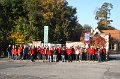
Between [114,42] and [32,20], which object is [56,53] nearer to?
[32,20]

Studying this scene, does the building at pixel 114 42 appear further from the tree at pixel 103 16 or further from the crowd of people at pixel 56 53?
the crowd of people at pixel 56 53

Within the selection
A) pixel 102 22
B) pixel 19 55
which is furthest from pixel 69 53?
pixel 102 22

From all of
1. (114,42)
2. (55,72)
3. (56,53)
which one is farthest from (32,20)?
(114,42)

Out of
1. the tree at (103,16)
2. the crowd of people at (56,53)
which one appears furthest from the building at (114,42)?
the crowd of people at (56,53)

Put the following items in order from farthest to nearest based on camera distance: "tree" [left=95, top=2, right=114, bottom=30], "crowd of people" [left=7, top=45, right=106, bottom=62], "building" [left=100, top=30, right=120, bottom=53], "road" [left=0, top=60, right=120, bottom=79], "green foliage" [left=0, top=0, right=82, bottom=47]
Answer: "tree" [left=95, top=2, right=114, bottom=30]
"building" [left=100, top=30, right=120, bottom=53]
"green foliage" [left=0, top=0, right=82, bottom=47]
"crowd of people" [left=7, top=45, right=106, bottom=62]
"road" [left=0, top=60, right=120, bottom=79]

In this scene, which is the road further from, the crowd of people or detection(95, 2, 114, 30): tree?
detection(95, 2, 114, 30): tree

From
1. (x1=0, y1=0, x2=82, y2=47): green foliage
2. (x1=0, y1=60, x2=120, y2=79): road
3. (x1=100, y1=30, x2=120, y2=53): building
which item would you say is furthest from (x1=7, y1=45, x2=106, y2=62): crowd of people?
(x1=100, y1=30, x2=120, y2=53): building

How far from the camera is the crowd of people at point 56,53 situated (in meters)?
39.6

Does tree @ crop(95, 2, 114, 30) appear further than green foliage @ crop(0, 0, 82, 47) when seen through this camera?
Yes

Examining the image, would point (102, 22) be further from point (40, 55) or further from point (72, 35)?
point (40, 55)

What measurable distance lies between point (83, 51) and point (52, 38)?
22893 millimetres

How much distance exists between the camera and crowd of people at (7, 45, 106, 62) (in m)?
39.6

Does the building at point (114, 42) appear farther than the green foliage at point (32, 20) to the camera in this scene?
Yes

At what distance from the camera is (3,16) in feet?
190
